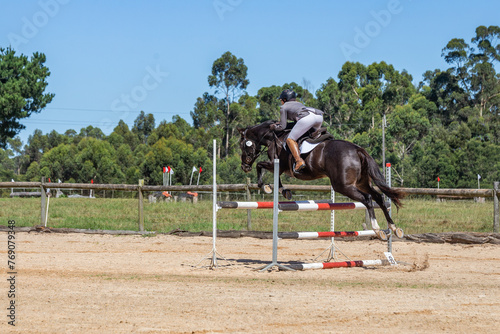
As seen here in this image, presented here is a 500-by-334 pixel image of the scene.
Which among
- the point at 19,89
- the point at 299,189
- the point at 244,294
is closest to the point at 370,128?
the point at 19,89

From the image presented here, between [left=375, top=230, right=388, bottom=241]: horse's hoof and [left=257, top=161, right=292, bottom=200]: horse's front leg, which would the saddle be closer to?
[left=257, top=161, right=292, bottom=200]: horse's front leg

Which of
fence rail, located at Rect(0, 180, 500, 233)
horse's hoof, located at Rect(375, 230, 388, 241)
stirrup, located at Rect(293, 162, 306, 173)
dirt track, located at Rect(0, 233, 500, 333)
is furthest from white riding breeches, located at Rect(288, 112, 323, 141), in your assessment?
fence rail, located at Rect(0, 180, 500, 233)

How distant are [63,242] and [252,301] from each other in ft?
25.8

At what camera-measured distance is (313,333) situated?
4.13 m

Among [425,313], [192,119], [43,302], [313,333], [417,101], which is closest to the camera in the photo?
[313,333]

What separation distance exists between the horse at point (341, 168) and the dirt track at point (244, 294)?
1032 mm

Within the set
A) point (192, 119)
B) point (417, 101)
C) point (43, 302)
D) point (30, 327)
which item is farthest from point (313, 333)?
point (192, 119)

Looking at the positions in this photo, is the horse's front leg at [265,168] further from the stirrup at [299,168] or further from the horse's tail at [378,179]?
the horse's tail at [378,179]

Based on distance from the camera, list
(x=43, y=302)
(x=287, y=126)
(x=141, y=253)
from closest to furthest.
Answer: (x=43, y=302) < (x=287, y=126) < (x=141, y=253)

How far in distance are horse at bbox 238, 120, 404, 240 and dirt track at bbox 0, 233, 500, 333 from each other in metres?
1.03

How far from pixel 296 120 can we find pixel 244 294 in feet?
10.1

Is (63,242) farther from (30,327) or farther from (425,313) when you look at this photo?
(425,313)

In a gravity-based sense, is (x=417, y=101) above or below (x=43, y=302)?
above

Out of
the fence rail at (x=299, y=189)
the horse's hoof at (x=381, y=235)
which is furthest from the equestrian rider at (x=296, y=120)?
the fence rail at (x=299, y=189)
